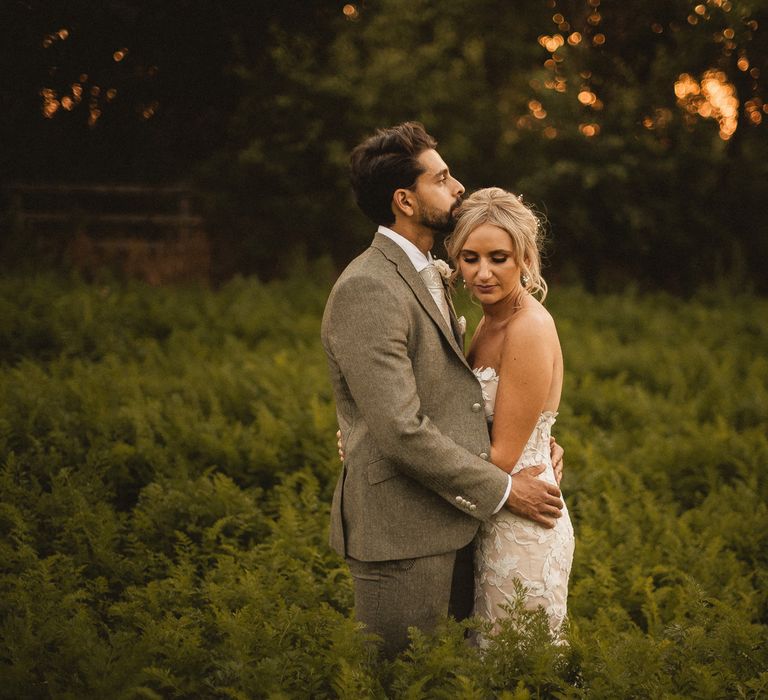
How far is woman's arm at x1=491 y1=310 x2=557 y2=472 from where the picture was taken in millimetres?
3283

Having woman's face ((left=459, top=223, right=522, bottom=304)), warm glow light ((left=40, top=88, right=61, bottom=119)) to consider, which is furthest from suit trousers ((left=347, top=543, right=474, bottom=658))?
warm glow light ((left=40, top=88, right=61, bottom=119))

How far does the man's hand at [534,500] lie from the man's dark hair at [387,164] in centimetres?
121

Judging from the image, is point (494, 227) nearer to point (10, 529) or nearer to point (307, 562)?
point (307, 562)

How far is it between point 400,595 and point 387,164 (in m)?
1.68

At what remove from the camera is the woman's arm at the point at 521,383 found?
3283 mm

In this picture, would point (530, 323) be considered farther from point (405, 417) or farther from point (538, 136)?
point (538, 136)

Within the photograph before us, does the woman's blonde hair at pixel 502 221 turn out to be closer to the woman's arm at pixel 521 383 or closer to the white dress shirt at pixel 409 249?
the white dress shirt at pixel 409 249

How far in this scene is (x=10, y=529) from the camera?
529 cm

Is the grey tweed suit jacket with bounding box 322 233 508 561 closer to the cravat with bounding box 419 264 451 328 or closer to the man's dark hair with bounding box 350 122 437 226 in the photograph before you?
the cravat with bounding box 419 264 451 328

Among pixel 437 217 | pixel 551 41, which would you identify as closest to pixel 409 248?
pixel 437 217

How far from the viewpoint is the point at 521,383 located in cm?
329

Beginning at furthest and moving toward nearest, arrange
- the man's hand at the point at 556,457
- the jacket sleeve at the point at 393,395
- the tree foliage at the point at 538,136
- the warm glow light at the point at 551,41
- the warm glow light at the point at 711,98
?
1. the warm glow light at the point at 551,41
2. the warm glow light at the point at 711,98
3. the tree foliage at the point at 538,136
4. the man's hand at the point at 556,457
5. the jacket sleeve at the point at 393,395

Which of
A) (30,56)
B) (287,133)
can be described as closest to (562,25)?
(287,133)

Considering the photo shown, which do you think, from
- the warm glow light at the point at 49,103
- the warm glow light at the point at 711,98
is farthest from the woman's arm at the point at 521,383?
the warm glow light at the point at 711,98
